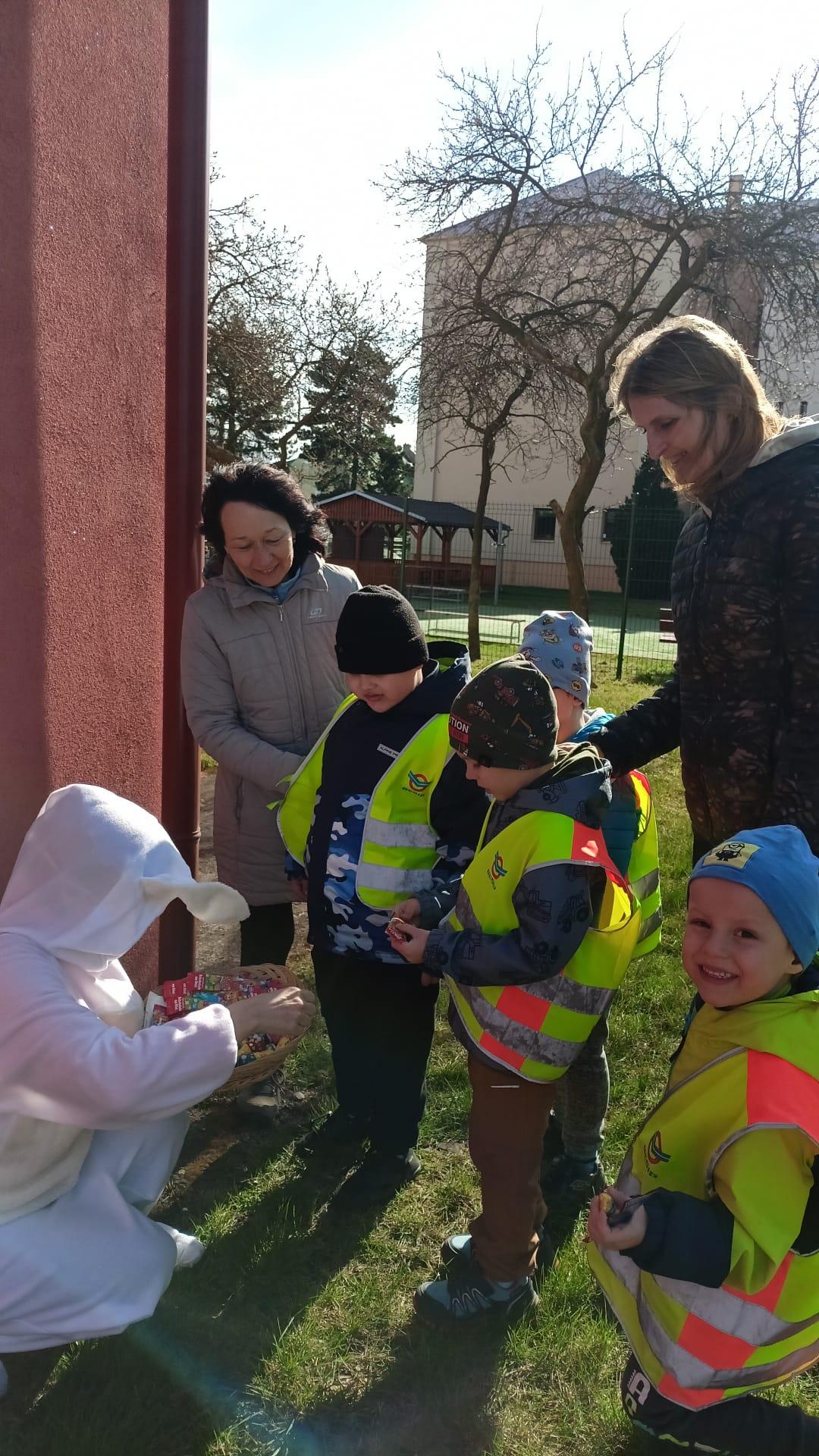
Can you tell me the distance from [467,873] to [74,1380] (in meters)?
1.37

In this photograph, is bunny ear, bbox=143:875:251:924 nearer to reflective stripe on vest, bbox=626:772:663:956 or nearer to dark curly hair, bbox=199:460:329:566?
reflective stripe on vest, bbox=626:772:663:956

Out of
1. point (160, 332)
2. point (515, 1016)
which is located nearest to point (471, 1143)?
point (515, 1016)

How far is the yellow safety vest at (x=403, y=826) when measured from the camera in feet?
8.68

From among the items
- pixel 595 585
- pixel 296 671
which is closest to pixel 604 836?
pixel 296 671

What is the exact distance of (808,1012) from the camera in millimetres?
1736

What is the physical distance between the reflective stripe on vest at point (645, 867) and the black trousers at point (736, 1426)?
3.25 ft

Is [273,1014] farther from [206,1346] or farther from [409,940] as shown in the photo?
[206,1346]

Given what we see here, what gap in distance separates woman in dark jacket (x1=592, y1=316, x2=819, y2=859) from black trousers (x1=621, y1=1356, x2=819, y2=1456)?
3.47 ft

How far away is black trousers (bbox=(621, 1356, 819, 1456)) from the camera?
181 centimetres

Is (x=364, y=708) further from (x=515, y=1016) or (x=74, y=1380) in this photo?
(x=74, y=1380)

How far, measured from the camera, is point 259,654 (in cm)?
307

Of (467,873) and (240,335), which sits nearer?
(467,873)

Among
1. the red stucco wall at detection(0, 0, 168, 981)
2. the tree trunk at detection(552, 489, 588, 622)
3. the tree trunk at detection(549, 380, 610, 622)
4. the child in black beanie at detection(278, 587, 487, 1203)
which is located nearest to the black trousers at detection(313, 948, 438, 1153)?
the child in black beanie at detection(278, 587, 487, 1203)

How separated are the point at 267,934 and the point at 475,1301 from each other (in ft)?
4.31
